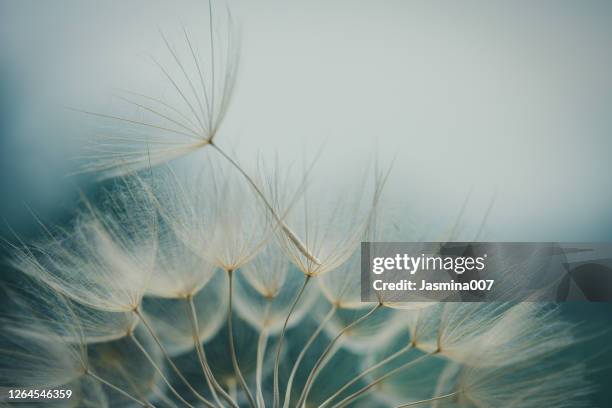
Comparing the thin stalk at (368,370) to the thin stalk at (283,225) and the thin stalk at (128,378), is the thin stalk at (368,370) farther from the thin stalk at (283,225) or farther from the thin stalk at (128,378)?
the thin stalk at (128,378)

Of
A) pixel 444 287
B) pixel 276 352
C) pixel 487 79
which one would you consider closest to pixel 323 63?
pixel 487 79

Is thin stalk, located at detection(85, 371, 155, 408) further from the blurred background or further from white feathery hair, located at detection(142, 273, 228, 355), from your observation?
the blurred background

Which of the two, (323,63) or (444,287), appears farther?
(323,63)

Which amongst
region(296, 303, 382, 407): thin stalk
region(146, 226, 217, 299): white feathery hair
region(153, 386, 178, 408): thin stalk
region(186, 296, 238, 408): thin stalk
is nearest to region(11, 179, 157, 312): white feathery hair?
region(146, 226, 217, 299): white feathery hair

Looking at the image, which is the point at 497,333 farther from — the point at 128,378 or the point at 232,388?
the point at 128,378

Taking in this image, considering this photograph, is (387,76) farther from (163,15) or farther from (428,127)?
(163,15)

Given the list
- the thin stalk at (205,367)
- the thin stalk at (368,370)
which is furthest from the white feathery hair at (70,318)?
the thin stalk at (368,370)
